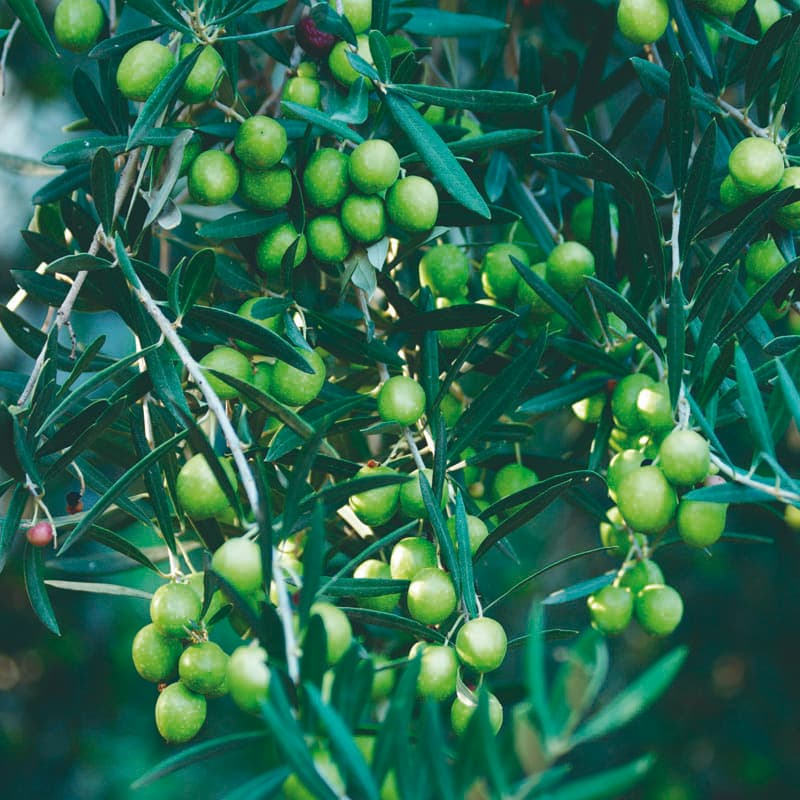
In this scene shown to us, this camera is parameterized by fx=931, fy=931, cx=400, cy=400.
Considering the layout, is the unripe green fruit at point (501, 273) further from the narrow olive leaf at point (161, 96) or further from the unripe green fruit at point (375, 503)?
the narrow olive leaf at point (161, 96)

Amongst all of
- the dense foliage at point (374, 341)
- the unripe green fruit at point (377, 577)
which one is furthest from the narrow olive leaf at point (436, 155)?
the unripe green fruit at point (377, 577)

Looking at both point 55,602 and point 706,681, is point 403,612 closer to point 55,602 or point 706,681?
point 55,602

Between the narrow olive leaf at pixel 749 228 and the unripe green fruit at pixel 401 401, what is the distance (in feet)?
1.22

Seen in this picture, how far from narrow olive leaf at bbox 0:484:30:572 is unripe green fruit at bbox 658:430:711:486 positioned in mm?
693

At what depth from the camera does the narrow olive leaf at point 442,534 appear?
996mm

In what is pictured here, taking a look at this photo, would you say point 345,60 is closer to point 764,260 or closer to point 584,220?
point 584,220

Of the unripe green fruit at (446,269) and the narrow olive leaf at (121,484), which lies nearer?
the narrow olive leaf at (121,484)

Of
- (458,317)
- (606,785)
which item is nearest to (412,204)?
(458,317)

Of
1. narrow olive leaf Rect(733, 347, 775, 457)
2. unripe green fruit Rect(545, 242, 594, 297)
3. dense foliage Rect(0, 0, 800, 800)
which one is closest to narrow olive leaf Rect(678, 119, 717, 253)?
dense foliage Rect(0, 0, 800, 800)

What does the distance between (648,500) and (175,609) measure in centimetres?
51

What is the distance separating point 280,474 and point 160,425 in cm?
15

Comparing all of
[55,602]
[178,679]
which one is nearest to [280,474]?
[178,679]

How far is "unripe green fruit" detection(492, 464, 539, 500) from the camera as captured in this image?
1.29 meters

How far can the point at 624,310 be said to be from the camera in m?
1.06
